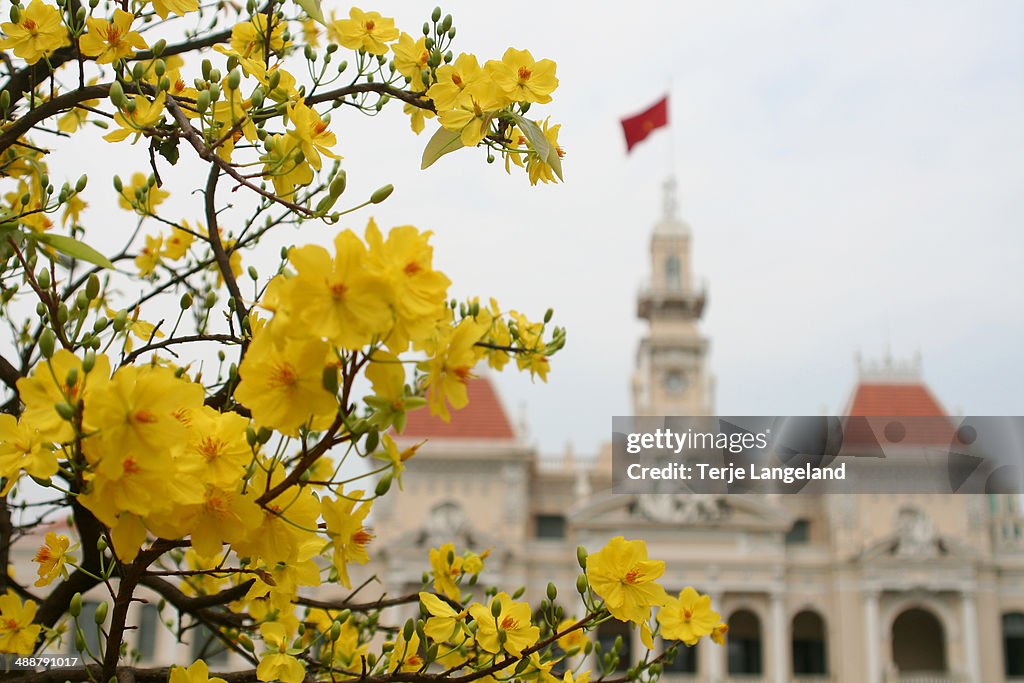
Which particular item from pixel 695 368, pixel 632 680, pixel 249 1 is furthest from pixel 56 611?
pixel 695 368

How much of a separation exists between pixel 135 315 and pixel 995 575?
21452 mm

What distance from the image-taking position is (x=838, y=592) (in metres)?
19.6

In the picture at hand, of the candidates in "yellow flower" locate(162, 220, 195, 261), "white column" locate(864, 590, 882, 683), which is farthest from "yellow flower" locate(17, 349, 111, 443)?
"white column" locate(864, 590, 882, 683)

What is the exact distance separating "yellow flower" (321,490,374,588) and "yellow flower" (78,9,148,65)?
3.39 ft

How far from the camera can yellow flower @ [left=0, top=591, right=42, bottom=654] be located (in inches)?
70.1

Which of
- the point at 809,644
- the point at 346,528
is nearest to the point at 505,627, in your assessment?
the point at 346,528

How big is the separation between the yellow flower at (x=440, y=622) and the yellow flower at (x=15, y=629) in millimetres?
809

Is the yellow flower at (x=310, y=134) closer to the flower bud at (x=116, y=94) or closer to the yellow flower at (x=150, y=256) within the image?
the flower bud at (x=116, y=94)

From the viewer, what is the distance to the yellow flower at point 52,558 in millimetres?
1598

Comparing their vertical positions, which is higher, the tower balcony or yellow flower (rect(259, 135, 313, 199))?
the tower balcony

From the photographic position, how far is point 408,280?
106cm

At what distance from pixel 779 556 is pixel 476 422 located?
722 cm

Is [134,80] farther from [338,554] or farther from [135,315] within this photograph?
[338,554]

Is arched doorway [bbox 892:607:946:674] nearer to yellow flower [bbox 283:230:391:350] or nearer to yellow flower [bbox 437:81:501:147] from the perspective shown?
yellow flower [bbox 437:81:501:147]
